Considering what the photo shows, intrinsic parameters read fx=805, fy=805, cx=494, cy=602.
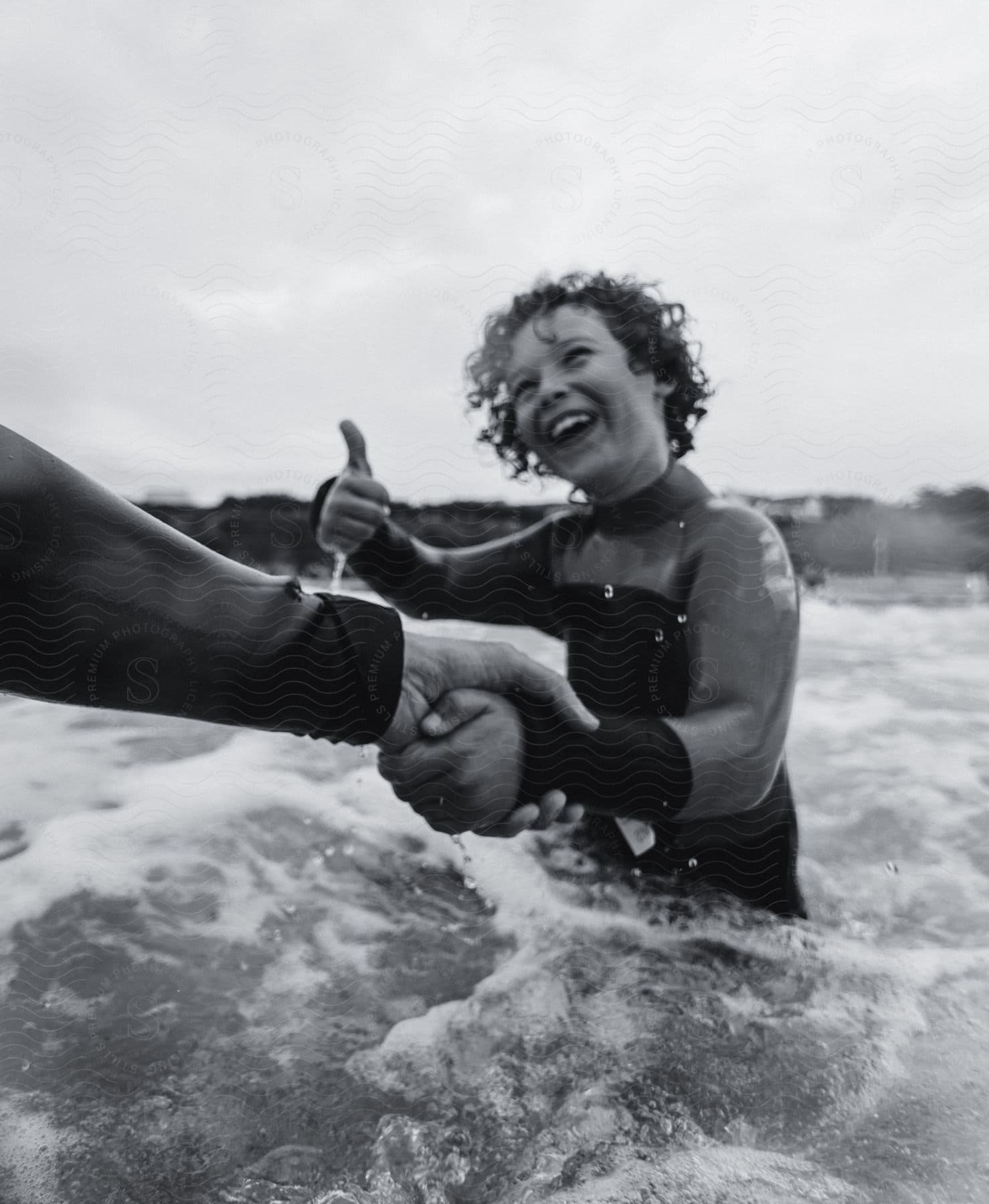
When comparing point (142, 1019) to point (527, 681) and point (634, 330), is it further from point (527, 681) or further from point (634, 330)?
point (634, 330)

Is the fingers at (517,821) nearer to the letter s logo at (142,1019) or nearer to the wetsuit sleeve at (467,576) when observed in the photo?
the letter s logo at (142,1019)

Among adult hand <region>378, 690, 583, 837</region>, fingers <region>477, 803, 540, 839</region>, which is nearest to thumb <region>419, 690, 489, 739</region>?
adult hand <region>378, 690, 583, 837</region>

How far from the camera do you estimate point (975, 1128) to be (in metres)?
0.78

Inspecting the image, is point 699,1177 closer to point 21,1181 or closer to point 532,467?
point 21,1181

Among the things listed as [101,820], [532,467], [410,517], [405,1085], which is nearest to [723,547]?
[532,467]

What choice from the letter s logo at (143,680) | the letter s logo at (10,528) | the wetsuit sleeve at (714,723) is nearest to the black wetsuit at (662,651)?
the wetsuit sleeve at (714,723)

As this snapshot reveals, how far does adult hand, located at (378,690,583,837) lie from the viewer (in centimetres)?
90

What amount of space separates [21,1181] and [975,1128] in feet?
2.84

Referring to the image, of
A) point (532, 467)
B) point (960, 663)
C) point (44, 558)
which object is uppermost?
point (532, 467)

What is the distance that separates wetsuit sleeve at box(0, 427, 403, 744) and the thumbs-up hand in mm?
362

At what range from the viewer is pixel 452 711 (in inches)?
36.3

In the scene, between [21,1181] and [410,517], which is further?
[410,517]

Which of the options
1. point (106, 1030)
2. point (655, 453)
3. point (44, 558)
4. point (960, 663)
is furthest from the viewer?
point (960, 663)

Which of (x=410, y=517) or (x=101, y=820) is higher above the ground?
(x=410, y=517)
